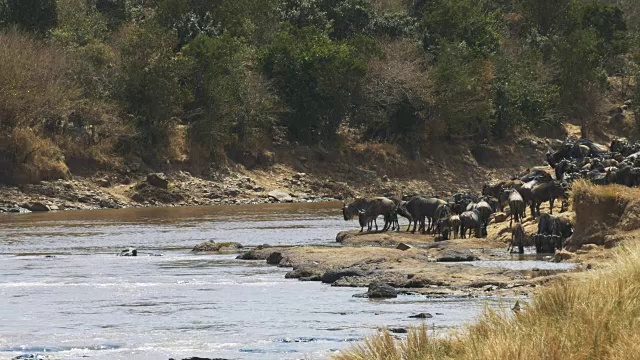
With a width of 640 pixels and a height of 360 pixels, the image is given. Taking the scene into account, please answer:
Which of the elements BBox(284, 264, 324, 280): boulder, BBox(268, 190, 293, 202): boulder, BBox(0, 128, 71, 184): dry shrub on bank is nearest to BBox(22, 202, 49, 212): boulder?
BBox(0, 128, 71, 184): dry shrub on bank

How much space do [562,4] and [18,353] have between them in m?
97.9

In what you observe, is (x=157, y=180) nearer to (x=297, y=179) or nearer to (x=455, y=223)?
(x=297, y=179)

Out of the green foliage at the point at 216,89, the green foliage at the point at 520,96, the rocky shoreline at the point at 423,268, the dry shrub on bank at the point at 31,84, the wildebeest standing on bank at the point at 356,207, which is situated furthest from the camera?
the green foliage at the point at 520,96

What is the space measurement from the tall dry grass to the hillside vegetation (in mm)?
60017

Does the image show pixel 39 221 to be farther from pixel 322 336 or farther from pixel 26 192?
pixel 322 336

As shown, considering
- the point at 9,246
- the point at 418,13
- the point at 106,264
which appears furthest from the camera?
the point at 418,13

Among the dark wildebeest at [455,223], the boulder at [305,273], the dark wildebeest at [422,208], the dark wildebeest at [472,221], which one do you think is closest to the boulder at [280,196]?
Result: the dark wildebeest at [422,208]

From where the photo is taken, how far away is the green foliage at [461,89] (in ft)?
304

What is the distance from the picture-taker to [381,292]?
2911cm

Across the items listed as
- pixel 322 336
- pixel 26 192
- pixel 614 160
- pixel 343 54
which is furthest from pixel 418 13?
pixel 322 336

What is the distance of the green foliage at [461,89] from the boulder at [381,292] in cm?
6351

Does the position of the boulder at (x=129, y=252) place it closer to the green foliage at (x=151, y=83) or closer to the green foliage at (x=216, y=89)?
the green foliage at (x=151, y=83)

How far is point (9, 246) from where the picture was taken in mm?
47688

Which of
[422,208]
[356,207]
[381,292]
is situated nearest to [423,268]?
[381,292]
